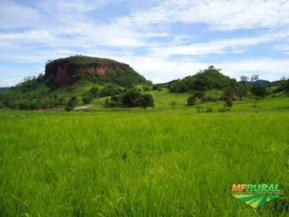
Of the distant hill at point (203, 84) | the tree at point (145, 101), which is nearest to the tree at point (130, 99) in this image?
the tree at point (145, 101)

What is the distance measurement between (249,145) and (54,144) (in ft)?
12.2

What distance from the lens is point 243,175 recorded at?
2.46 meters

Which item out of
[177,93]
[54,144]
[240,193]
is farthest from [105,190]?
[177,93]

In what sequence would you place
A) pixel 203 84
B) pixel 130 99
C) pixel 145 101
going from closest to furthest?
pixel 145 101
pixel 130 99
pixel 203 84

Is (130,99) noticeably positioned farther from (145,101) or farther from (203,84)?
(203,84)

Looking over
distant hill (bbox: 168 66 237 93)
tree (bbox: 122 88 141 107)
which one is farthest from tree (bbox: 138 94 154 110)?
distant hill (bbox: 168 66 237 93)

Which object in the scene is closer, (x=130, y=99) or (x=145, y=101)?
(x=145, y=101)

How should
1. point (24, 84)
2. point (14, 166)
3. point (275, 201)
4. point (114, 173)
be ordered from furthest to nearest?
point (24, 84), point (14, 166), point (114, 173), point (275, 201)

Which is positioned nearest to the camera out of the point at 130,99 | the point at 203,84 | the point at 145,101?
the point at 145,101

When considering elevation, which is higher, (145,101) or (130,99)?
(130,99)

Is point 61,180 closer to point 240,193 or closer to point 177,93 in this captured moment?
point 240,193

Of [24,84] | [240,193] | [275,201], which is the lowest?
[275,201]

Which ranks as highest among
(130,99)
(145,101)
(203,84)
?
(203,84)

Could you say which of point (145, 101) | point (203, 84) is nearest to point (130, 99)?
point (145, 101)
